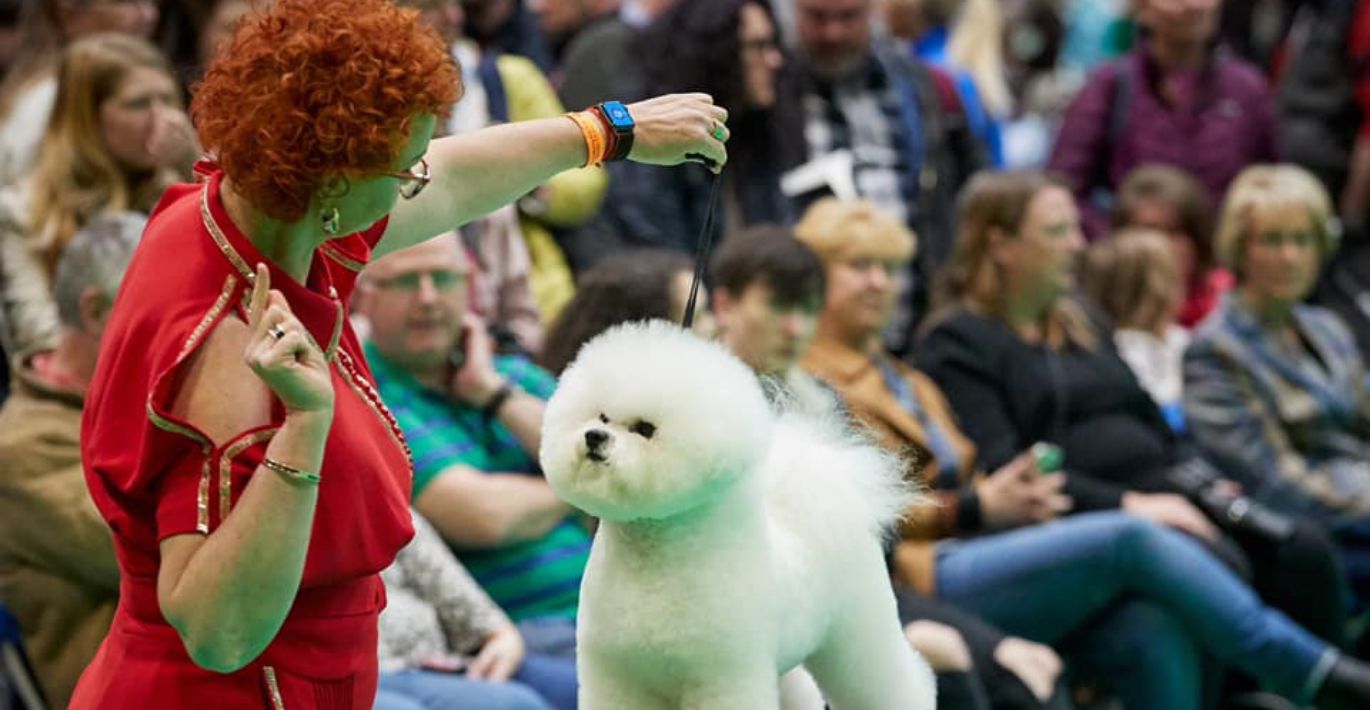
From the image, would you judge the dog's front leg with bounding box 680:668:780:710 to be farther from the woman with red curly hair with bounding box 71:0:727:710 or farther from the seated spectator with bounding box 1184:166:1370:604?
the seated spectator with bounding box 1184:166:1370:604

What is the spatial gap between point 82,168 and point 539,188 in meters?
1.21

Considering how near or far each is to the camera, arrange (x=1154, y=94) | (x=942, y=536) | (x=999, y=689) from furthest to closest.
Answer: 1. (x=1154, y=94)
2. (x=942, y=536)
3. (x=999, y=689)

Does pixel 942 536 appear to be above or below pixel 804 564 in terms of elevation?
below

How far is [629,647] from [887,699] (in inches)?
15.4

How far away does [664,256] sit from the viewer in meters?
4.37

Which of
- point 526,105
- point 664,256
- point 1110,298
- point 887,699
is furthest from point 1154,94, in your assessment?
point 887,699

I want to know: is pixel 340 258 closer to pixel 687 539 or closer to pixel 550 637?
pixel 687 539

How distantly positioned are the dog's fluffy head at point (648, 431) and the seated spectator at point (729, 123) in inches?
121

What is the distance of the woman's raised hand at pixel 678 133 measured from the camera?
8.21ft

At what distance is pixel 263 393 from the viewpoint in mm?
2164

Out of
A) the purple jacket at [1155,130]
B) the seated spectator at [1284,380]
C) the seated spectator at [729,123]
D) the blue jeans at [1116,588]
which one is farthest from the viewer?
the purple jacket at [1155,130]

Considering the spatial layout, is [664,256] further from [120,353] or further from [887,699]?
[120,353]

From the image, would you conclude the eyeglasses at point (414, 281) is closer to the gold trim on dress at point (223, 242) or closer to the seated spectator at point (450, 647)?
the seated spectator at point (450, 647)

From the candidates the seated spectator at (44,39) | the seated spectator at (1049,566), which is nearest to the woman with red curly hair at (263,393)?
the seated spectator at (1049,566)
